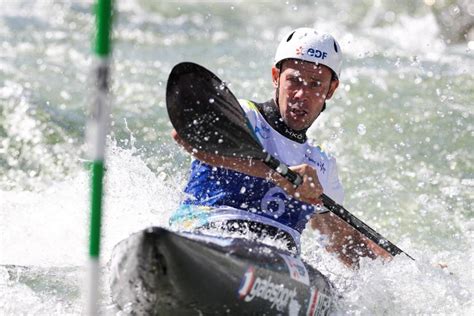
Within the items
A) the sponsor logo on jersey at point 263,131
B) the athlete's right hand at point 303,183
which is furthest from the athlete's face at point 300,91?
the athlete's right hand at point 303,183

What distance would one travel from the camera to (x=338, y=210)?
16.6 feet

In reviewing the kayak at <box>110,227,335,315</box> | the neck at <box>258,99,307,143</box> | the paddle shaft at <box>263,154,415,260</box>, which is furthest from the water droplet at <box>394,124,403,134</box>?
the kayak at <box>110,227,335,315</box>

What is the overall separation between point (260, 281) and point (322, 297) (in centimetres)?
54

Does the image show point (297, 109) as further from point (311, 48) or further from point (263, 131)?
point (311, 48)

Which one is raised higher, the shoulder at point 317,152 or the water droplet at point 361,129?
the water droplet at point 361,129

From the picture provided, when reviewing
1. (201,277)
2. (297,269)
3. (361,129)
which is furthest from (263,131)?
(361,129)

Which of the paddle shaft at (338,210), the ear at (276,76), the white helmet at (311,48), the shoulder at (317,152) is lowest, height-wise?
the paddle shaft at (338,210)

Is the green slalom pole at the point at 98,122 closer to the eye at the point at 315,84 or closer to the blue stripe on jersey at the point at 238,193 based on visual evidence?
the blue stripe on jersey at the point at 238,193

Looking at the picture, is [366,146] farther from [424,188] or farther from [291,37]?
[291,37]

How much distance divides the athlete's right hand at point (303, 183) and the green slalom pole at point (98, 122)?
74.1 inches

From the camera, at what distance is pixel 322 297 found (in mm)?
4594

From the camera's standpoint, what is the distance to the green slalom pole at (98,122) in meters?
2.71

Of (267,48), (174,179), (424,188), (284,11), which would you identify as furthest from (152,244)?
(284,11)

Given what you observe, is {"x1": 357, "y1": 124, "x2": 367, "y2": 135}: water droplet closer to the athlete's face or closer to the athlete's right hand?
the athlete's face
